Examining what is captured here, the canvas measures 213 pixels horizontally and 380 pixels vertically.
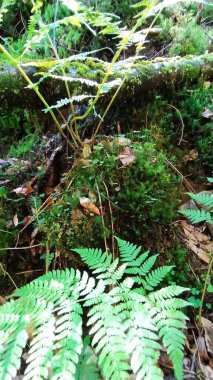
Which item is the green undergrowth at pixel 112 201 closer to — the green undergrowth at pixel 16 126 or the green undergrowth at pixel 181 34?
the green undergrowth at pixel 16 126

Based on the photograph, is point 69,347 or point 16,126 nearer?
point 69,347

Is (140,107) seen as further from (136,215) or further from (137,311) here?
(137,311)

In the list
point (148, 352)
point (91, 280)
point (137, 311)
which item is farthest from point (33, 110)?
point (148, 352)

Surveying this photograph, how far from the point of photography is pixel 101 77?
9.54 feet

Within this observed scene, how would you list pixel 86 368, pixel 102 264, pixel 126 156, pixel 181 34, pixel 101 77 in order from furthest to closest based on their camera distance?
pixel 181 34
pixel 101 77
pixel 126 156
pixel 102 264
pixel 86 368

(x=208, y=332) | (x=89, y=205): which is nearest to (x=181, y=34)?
(x=89, y=205)

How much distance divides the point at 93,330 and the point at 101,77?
234cm

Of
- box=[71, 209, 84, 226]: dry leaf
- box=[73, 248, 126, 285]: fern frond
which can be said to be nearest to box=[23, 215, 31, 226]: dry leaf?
box=[71, 209, 84, 226]: dry leaf

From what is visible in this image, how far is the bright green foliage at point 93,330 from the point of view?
125cm

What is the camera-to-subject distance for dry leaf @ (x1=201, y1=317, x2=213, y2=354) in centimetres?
197

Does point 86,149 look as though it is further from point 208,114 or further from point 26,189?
point 208,114

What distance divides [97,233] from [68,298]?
736mm

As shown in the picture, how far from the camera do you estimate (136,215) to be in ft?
7.57

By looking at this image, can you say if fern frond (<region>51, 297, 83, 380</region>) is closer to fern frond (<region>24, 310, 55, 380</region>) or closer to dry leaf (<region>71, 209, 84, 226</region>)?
fern frond (<region>24, 310, 55, 380</region>)
